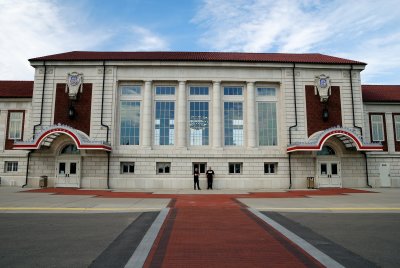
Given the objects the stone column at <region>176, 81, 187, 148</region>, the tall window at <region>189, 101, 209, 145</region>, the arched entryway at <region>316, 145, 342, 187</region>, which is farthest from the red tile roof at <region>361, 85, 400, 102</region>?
the stone column at <region>176, 81, 187, 148</region>

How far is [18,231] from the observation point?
8.71 metres

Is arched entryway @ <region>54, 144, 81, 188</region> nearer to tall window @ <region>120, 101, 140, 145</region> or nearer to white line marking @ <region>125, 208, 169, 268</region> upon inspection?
tall window @ <region>120, 101, 140, 145</region>

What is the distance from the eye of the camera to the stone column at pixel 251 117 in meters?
27.2

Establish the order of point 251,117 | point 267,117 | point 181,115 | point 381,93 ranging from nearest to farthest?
point 181,115 < point 251,117 < point 267,117 < point 381,93

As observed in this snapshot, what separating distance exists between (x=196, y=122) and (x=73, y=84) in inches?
481

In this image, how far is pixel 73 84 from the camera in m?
27.2

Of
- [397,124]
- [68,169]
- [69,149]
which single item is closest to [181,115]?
[69,149]

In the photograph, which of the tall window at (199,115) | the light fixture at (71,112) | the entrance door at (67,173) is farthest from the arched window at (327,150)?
the light fixture at (71,112)

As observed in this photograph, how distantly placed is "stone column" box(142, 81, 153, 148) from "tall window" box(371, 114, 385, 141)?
22241mm

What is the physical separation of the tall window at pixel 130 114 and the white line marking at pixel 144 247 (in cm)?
1794

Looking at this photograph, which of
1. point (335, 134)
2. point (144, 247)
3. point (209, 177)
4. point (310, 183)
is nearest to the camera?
point (144, 247)

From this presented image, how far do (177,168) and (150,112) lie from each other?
596cm

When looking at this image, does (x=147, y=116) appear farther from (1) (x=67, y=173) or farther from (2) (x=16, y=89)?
(2) (x=16, y=89)

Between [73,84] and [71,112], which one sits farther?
[73,84]
